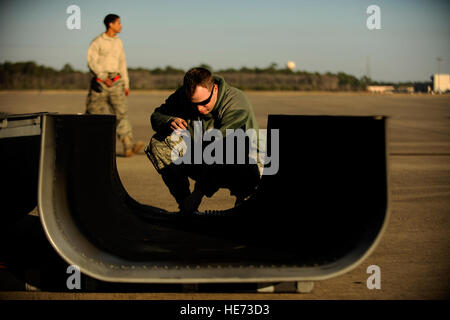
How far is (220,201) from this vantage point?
18.8ft

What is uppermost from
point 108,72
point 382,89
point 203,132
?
point 382,89

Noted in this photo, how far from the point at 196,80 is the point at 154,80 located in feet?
201

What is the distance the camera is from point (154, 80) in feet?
210

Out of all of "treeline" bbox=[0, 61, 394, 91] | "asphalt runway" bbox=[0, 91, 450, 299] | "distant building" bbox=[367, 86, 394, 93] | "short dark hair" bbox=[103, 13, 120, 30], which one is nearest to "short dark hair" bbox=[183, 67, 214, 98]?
"asphalt runway" bbox=[0, 91, 450, 299]

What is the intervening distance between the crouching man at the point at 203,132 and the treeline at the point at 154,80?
44231 mm

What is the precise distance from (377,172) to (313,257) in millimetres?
634

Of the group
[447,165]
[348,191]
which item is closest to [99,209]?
[348,191]

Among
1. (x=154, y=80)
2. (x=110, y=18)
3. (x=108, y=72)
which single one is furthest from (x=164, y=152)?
(x=154, y=80)

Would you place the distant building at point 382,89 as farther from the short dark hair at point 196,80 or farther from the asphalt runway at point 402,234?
the short dark hair at point 196,80

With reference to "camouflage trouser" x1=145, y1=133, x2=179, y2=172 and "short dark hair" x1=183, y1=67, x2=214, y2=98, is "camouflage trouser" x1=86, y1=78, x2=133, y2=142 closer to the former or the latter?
"camouflage trouser" x1=145, y1=133, x2=179, y2=172

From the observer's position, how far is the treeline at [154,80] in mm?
49750

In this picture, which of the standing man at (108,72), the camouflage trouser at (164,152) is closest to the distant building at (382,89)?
the standing man at (108,72)

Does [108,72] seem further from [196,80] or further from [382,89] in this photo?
[382,89]
